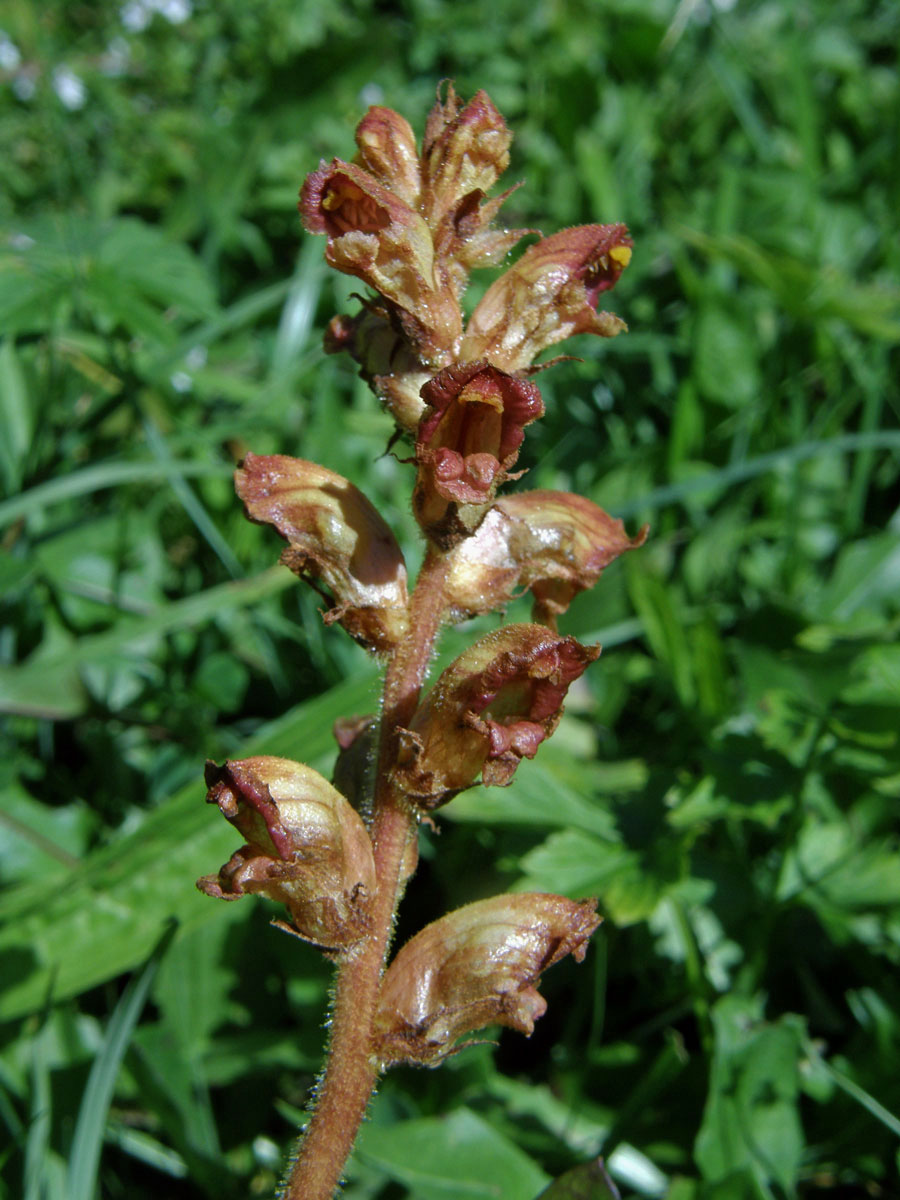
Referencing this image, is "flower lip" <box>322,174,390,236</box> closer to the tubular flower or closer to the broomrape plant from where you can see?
the broomrape plant

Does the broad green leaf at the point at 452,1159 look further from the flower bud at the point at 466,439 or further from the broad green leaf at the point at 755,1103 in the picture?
the flower bud at the point at 466,439

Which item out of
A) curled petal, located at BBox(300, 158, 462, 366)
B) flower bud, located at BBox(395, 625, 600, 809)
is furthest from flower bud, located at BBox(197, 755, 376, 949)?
curled petal, located at BBox(300, 158, 462, 366)

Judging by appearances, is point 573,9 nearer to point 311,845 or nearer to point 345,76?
point 345,76

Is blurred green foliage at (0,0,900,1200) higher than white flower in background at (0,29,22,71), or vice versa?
white flower in background at (0,29,22,71)

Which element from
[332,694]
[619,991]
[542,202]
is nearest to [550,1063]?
[619,991]

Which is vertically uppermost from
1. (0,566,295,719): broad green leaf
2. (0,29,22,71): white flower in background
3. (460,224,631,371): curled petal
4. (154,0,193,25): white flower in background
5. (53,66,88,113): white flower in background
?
(0,29,22,71): white flower in background

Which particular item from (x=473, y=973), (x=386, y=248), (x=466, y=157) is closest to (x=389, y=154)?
(x=466, y=157)
